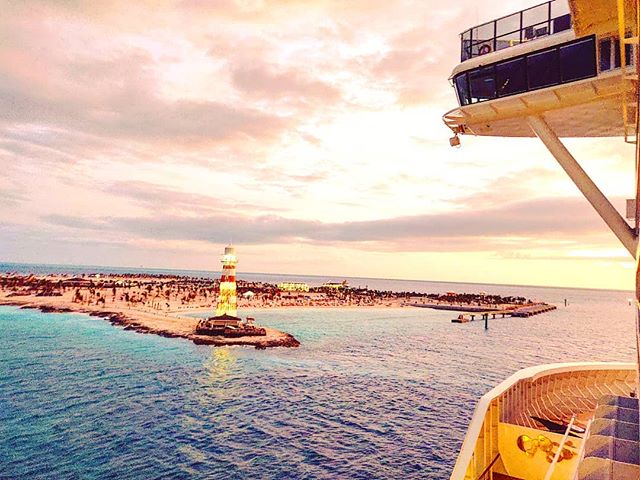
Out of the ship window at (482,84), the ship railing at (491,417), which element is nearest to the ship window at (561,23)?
the ship window at (482,84)

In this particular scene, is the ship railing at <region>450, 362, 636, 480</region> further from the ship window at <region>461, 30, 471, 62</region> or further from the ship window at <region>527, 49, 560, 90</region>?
the ship window at <region>461, 30, 471, 62</region>

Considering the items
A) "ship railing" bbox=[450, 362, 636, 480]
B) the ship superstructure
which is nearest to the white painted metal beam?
the ship superstructure

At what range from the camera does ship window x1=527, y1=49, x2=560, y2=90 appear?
9859 millimetres

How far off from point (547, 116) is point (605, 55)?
1937mm

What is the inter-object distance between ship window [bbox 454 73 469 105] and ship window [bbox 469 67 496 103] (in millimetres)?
145

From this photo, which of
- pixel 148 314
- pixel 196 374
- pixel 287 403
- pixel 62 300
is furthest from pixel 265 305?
pixel 287 403

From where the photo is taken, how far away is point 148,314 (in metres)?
69.2

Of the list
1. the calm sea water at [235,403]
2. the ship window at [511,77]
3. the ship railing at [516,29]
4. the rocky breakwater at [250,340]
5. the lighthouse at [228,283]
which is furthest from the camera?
the lighthouse at [228,283]

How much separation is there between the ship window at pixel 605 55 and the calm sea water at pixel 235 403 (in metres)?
17.9

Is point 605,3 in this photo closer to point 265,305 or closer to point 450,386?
point 450,386

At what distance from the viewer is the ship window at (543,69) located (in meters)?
9.86

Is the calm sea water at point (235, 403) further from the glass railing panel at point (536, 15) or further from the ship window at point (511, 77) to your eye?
the glass railing panel at point (536, 15)

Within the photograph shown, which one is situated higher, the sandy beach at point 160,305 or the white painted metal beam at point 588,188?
the white painted metal beam at point 588,188

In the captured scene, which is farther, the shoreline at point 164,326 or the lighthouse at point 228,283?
the lighthouse at point 228,283
